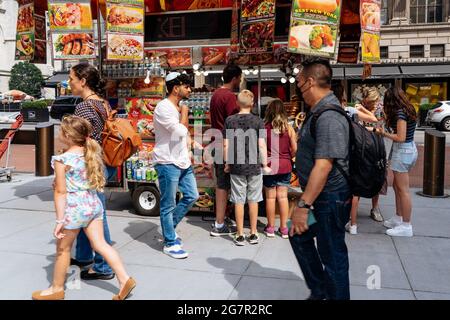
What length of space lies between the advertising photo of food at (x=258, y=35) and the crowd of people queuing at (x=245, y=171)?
158 centimetres

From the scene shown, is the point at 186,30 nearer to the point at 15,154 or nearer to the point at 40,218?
the point at 40,218

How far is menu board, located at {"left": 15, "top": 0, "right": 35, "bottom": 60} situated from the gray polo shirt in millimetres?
6759

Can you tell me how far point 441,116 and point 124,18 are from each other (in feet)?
66.7

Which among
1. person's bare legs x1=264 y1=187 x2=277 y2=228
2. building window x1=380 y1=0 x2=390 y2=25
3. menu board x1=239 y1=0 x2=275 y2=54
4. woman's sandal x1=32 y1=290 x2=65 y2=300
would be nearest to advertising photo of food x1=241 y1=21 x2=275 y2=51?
menu board x1=239 y1=0 x2=275 y2=54

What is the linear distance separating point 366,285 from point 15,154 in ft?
41.6

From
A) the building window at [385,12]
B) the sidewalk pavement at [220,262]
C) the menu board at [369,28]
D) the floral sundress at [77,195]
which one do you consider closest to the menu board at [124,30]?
the sidewalk pavement at [220,262]

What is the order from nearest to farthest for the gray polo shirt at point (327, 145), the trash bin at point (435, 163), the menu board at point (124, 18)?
the gray polo shirt at point (327, 145)
the menu board at point (124, 18)
the trash bin at point (435, 163)

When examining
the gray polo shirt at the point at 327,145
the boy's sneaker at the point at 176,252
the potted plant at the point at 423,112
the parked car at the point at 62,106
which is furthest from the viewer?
the parked car at the point at 62,106

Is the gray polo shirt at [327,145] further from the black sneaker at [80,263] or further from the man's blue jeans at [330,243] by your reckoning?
the black sneaker at [80,263]

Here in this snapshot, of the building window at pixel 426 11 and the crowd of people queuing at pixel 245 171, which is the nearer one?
the crowd of people queuing at pixel 245 171

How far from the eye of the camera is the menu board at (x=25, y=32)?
→ 26.9 ft

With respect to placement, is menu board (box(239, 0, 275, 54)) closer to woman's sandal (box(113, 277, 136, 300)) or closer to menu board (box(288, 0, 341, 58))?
menu board (box(288, 0, 341, 58))

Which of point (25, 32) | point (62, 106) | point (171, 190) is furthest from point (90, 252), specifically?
point (62, 106)

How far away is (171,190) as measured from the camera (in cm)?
466
